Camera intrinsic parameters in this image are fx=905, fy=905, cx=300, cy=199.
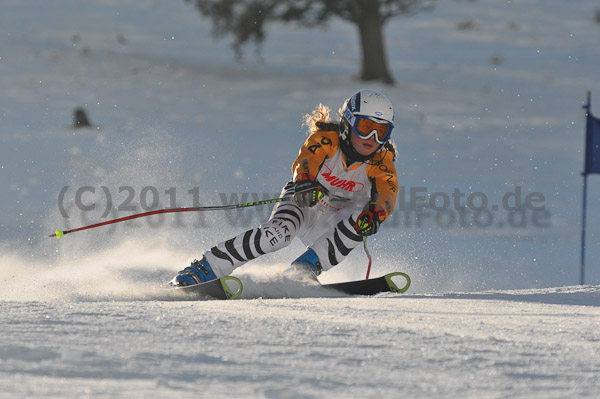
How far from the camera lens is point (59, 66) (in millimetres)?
22281

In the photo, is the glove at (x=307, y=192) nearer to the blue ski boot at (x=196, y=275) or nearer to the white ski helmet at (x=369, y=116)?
the white ski helmet at (x=369, y=116)

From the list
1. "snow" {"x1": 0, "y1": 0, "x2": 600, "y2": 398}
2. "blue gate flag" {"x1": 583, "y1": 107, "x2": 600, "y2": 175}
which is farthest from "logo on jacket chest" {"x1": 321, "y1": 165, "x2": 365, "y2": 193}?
"blue gate flag" {"x1": 583, "y1": 107, "x2": 600, "y2": 175}

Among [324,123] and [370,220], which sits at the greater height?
[324,123]

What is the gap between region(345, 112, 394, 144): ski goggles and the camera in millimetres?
6000

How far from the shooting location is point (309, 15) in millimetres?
20906

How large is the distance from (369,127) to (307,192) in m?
0.60

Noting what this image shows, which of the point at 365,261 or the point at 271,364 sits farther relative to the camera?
the point at 365,261

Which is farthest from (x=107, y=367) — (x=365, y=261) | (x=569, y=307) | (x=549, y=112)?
(x=549, y=112)

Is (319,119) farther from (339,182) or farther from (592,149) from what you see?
(592,149)

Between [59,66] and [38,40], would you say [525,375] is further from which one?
[38,40]

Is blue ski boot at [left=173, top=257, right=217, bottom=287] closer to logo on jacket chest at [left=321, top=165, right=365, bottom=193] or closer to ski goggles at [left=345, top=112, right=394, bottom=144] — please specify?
logo on jacket chest at [left=321, top=165, right=365, bottom=193]

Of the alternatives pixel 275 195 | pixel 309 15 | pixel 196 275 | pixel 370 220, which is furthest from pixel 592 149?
pixel 309 15

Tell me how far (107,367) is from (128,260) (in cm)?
453

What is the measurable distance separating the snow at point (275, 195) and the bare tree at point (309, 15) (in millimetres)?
776
